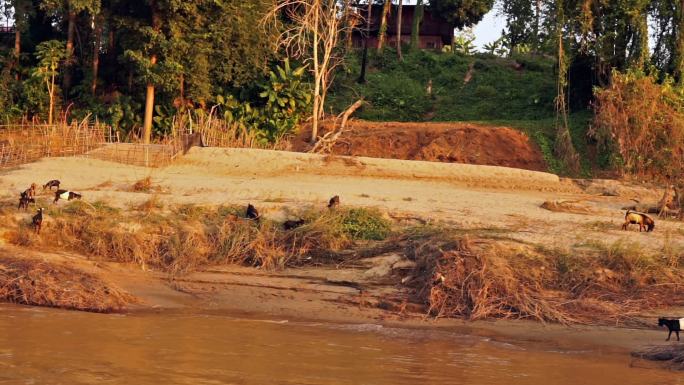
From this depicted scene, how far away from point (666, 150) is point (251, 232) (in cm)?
1002

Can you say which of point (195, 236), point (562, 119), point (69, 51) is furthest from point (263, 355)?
point (69, 51)

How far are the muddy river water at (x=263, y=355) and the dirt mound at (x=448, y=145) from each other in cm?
1058

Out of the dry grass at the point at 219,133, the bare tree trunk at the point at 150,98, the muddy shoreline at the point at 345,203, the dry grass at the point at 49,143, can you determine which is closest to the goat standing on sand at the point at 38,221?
the muddy shoreline at the point at 345,203

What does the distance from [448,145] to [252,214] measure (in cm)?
863

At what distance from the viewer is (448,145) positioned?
1981 cm

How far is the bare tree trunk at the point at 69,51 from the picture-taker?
75.3ft

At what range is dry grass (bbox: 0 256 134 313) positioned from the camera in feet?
31.9

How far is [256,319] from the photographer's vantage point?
9.60 meters

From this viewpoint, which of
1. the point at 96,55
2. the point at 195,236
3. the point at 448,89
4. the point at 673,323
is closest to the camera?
the point at 673,323

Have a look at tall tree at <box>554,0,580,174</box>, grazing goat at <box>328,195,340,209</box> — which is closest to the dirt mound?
tall tree at <box>554,0,580,174</box>

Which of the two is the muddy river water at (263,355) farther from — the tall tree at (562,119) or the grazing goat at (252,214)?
the tall tree at (562,119)

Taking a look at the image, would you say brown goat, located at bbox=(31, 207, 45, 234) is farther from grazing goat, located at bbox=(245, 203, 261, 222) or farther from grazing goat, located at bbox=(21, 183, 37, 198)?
grazing goat, located at bbox=(245, 203, 261, 222)

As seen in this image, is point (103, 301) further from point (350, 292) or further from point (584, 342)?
point (584, 342)

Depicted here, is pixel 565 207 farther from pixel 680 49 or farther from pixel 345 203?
pixel 680 49
